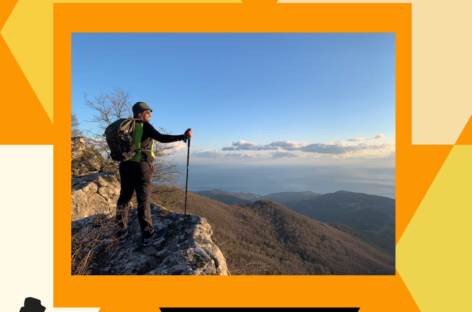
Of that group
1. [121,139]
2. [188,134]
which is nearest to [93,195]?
[121,139]

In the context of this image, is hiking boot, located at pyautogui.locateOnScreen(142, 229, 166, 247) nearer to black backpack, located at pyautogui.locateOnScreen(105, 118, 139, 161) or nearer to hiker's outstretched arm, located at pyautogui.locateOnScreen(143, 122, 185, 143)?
black backpack, located at pyautogui.locateOnScreen(105, 118, 139, 161)

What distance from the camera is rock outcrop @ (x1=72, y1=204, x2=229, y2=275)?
3926mm

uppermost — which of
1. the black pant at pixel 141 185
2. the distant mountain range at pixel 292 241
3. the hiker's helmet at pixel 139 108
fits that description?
the hiker's helmet at pixel 139 108

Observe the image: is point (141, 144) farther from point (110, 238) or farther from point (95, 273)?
point (95, 273)

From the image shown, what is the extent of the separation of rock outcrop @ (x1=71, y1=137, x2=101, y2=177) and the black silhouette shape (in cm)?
845

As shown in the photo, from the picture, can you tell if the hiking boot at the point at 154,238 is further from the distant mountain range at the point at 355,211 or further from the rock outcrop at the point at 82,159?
the distant mountain range at the point at 355,211

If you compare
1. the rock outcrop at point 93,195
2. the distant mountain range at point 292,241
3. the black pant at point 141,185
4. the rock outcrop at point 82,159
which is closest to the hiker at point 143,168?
the black pant at point 141,185

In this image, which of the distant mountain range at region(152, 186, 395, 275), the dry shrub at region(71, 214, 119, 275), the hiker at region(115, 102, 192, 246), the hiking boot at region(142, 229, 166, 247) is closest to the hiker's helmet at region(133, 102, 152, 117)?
the hiker at region(115, 102, 192, 246)

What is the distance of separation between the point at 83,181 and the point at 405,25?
36.3ft

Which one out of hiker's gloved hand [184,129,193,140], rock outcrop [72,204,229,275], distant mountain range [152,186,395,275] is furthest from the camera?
distant mountain range [152,186,395,275]

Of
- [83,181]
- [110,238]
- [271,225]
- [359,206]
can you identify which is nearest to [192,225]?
[110,238]

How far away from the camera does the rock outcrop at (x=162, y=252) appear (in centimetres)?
393

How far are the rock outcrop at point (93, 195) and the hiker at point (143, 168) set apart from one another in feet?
10.2

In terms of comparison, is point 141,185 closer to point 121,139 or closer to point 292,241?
point 121,139
